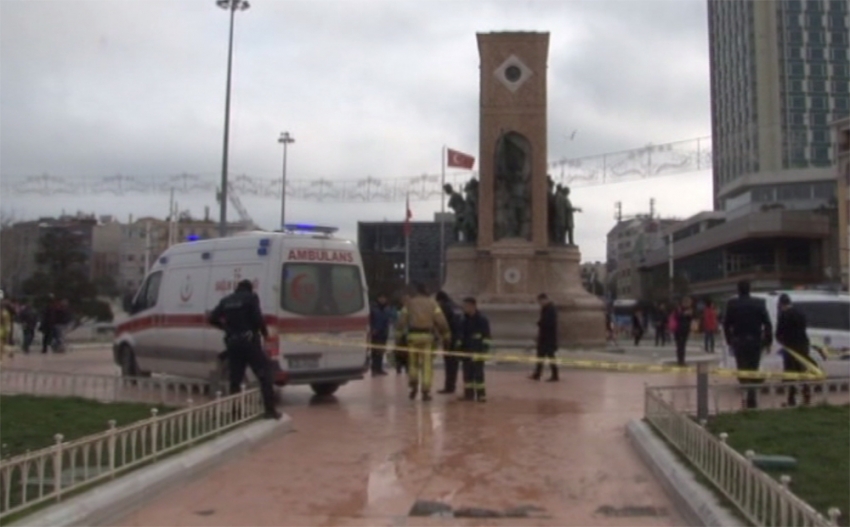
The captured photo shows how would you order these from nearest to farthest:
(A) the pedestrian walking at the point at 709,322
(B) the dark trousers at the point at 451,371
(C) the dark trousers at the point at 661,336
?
(B) the dark trousers at the point at 451,371 < (A) the pedestrian walking at the point at 709,322 < (C) the dark trousers at the point at 661,336

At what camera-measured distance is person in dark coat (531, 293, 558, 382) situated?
16859 millimetres

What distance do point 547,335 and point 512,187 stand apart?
37.4 ft

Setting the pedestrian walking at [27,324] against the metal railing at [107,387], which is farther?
the pedestrian walking at [27,324]

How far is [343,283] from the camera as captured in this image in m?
13.9

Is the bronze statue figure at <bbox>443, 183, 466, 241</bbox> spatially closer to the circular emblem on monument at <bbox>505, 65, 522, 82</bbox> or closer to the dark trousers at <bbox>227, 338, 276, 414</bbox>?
the circular emblem on monument at <bbox>505, 65, 522, 82</bbox>

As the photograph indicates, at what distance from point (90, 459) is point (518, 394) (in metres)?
8.80

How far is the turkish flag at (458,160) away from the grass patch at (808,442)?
2729 centimetres

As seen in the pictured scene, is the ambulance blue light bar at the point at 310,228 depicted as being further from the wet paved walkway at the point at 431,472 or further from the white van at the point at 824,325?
the white van at the point at 824,325

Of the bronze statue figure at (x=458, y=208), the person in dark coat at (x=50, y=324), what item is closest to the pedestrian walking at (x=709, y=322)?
the bronze statue figure at (x=458, y=208)

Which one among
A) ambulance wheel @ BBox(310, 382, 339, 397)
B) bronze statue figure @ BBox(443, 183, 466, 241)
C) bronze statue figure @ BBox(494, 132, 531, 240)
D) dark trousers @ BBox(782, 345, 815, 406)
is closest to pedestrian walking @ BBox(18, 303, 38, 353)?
bronze statue figure @ BBox(443, 183, 466, 241)

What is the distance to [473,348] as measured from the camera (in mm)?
13766

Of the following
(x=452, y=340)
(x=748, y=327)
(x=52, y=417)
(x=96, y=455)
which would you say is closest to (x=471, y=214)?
(x=452, y=340)

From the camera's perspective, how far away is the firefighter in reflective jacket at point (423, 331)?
44.4 ft

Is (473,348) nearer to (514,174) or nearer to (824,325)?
(824,325)
